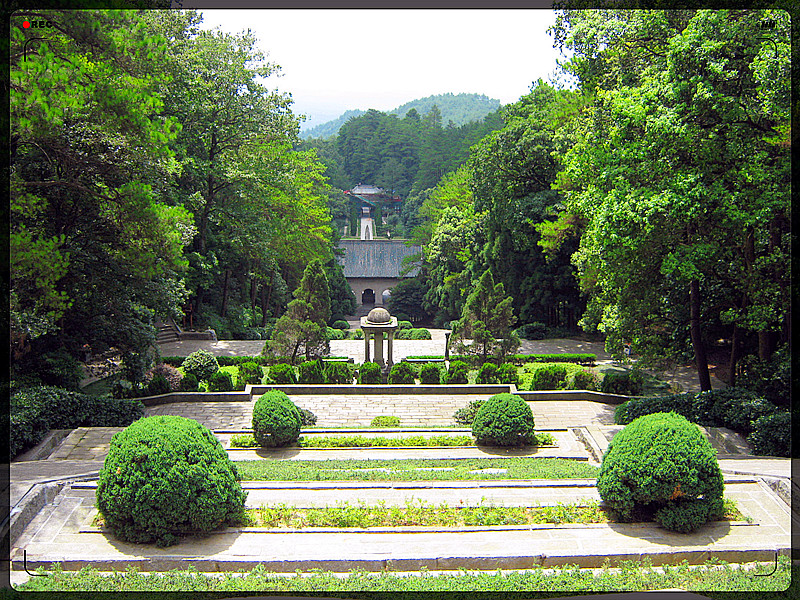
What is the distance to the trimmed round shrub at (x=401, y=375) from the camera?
18562mm

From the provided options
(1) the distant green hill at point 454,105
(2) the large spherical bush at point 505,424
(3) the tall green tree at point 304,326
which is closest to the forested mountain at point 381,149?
(3) the tall green tree at point 304,326

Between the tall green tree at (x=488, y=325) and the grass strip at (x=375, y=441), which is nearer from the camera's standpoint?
the grass strip at (x=375, y=441)

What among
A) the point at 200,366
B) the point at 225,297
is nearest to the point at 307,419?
the point at 200,366

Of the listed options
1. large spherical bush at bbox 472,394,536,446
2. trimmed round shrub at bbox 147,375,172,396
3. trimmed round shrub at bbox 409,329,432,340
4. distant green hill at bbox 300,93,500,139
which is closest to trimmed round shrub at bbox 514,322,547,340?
trimmed round shrub at bbox 409,329,432,340

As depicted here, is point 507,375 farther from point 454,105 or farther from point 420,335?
point 454,105

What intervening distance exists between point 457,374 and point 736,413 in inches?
297

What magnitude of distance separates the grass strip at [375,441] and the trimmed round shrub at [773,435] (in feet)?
11.8

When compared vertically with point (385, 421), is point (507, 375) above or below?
above

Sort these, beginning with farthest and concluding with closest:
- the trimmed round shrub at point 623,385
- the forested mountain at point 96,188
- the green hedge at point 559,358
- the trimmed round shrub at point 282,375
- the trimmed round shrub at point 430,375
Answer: the green hedge at point 559,358, the trimmed round shrub at point 282,375, the trimmed round shrub at point 430,375, the trimmed round shrub at point 623,385, the forested mountain at point 96,188

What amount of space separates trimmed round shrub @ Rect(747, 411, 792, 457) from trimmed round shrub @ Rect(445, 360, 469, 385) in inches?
316

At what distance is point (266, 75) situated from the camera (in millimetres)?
27578

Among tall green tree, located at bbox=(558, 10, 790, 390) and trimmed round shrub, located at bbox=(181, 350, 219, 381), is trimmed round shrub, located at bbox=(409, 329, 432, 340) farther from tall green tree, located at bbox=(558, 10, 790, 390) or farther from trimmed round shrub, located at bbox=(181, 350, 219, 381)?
tall green tree, located at bbox=(558, 10, 790, 390)

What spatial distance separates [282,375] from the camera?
1869 cm

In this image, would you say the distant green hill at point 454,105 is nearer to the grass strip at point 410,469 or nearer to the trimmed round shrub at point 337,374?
the trimmed round shrub at point 337,374
